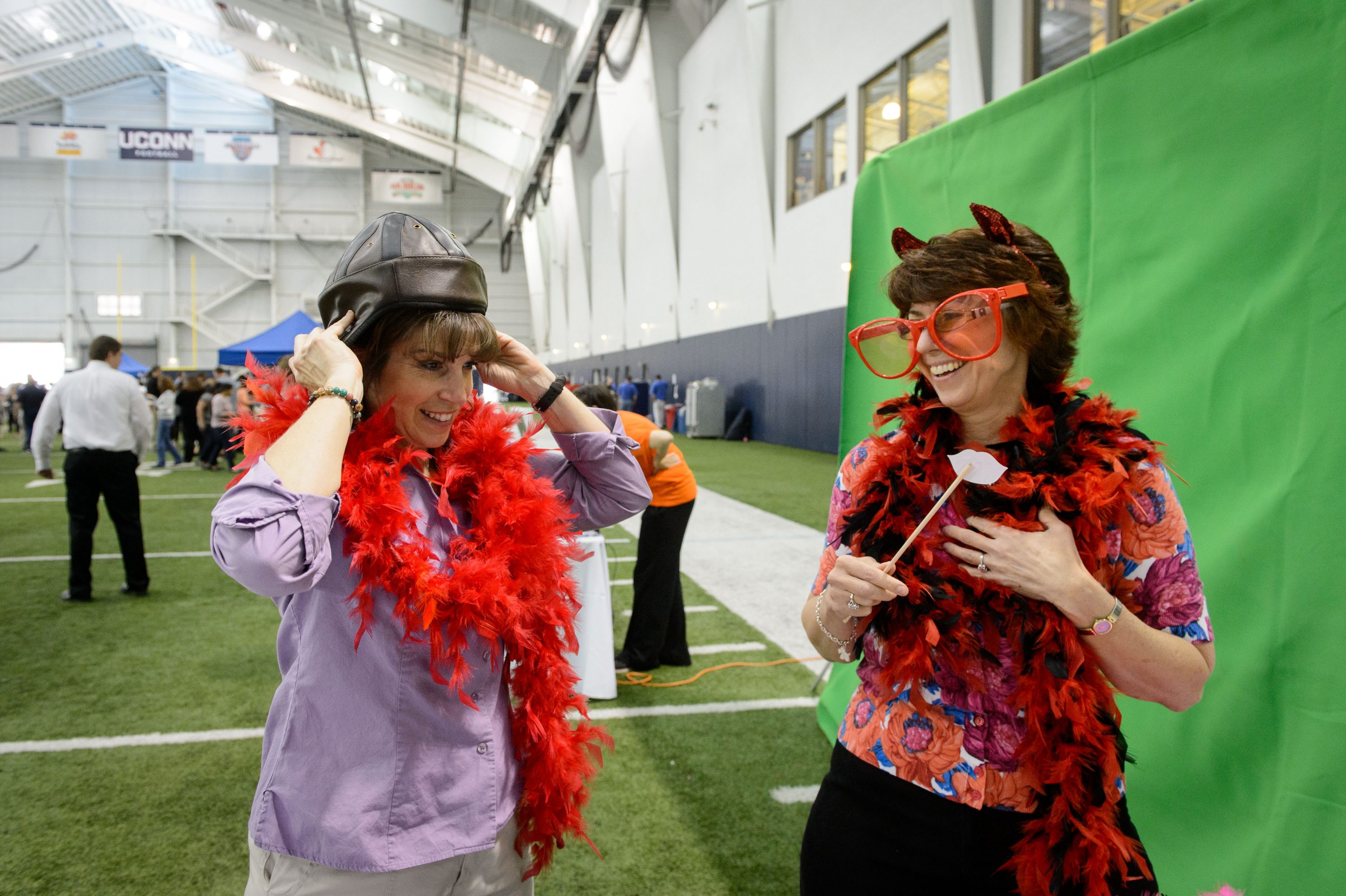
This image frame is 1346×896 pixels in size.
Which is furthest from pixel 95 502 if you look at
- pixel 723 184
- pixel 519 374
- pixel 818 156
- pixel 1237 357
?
pixel 723 184

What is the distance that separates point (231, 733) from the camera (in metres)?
3.79

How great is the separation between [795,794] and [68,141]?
3932 centimetres

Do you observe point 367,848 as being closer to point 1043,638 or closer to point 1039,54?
point 1043,638

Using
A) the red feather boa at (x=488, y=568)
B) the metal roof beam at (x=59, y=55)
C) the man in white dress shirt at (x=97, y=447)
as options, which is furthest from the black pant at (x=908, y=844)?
the metal roof beam at (x=59, y=55)

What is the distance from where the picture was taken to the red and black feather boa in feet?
4.37

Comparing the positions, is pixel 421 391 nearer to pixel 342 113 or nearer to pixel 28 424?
pixel 28 424

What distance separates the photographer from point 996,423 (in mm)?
Answer: 1544

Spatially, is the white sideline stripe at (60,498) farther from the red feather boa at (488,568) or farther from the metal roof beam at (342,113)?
the metal roof beam at (342,113)

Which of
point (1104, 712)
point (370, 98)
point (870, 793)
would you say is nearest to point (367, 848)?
point (870, 793)

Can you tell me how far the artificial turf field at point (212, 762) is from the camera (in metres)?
2.72

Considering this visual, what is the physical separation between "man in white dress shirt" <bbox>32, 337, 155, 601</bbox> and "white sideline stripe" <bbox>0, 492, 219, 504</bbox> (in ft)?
14.6

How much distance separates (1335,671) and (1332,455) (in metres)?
0.43

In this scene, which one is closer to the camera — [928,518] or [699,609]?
[928,518]

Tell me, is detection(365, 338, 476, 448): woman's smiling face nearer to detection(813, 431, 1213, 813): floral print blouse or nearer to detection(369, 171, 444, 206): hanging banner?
detection(813, 431, 1213, 813): floral print blouse
